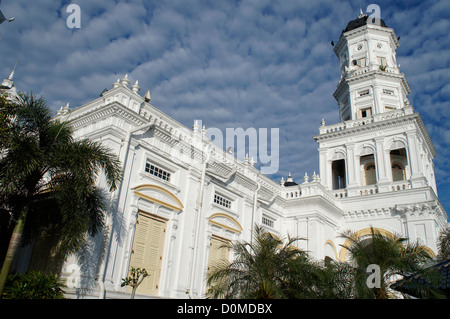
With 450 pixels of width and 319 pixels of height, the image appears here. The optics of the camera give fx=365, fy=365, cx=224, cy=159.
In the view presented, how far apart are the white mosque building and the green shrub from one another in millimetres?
973

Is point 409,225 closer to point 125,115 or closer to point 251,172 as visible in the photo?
point 251,172

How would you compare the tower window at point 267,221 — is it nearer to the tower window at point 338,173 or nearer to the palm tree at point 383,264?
the tower window at point 338,173

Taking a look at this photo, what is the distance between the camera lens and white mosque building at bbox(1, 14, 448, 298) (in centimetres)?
1465

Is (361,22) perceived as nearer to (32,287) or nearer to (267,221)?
(267,221)

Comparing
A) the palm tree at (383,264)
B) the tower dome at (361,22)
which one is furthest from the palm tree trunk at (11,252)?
the tower dome at (361,22)

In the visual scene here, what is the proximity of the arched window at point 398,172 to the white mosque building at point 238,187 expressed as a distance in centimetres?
8

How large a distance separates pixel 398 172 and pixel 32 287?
82.7 ft

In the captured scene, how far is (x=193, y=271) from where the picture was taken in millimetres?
16406

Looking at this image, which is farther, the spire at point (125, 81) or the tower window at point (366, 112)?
the tower window at point (366, 112)

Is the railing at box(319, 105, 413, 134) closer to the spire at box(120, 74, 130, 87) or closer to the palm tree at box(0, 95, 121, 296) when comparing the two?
the spire at box(120, 74, 130, 87)

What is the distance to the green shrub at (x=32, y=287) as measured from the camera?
34.4ft

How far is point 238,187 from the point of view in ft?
68.3
